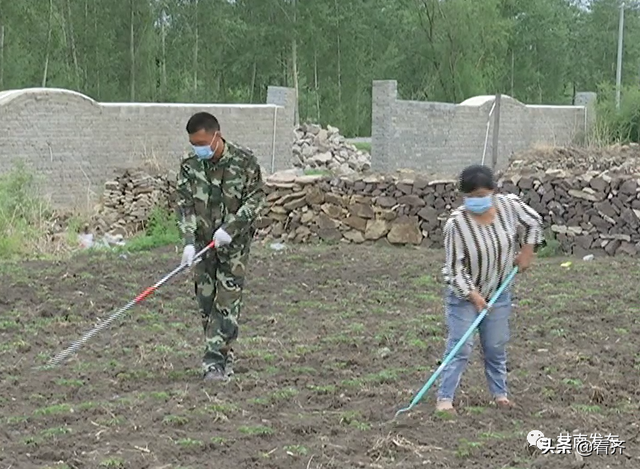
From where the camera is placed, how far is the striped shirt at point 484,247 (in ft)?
19.5

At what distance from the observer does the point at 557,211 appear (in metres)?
13.6

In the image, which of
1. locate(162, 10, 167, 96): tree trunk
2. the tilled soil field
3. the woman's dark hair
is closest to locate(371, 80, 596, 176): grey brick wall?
locate(162, 10, 167, 96): tree trunk

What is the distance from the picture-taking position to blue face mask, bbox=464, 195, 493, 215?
5883 millimetres

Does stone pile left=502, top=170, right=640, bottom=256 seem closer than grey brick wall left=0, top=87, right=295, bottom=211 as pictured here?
Yes

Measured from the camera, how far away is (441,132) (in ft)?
81.2

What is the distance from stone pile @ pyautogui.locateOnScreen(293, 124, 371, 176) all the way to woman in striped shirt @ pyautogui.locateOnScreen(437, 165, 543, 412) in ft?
62.5

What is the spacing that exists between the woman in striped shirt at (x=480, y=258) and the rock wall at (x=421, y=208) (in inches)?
295

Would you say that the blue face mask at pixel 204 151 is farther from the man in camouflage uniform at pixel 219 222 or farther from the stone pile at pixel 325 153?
the stone pile at pixel 325 153

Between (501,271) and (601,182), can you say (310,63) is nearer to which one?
(601,182)

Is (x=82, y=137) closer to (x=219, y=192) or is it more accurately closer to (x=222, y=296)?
(x=219, y=192)

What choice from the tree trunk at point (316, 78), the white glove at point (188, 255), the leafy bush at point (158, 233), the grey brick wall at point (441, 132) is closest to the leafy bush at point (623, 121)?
the grey brick wall at point (441, 132)

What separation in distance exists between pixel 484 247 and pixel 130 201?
37.3ft

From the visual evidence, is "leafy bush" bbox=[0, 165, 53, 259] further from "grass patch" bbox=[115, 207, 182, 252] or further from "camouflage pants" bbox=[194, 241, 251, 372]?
"camouflage pants" bbox=[194, 241, 251, 372]

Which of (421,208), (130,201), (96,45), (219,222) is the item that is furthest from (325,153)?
(219,222)
